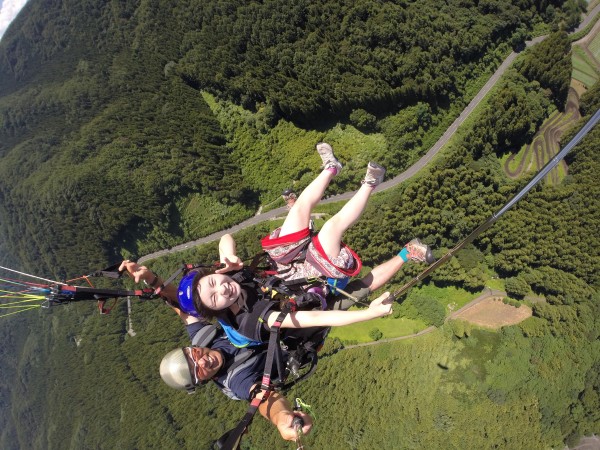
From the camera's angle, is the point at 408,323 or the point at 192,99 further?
the point at 192,99

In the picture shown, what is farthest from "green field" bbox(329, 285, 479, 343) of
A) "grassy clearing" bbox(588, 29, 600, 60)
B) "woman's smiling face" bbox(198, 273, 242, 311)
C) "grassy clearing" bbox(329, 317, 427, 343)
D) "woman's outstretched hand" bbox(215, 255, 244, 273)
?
"woman's smiling face" bbox(198, 273, 242, 311)

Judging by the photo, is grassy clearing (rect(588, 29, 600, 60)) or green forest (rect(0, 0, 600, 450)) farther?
grassy clearing (rect(588, 29, 600, 60))

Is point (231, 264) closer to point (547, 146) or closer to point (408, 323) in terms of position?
point (408, 323)

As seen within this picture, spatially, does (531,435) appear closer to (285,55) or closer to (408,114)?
(408,114)

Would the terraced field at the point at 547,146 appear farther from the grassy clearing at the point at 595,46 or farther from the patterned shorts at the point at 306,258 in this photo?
the patterned shorts at the point at 306,258

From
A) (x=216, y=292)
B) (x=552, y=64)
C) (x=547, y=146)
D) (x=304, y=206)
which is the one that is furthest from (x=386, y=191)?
(x=216, y=292)

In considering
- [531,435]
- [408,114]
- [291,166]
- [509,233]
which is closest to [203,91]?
[291,166]

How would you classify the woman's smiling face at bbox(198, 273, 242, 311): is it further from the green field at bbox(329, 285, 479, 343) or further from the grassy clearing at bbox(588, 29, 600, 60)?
the grassy clearing at bbox(588, 29, 600, 60)
